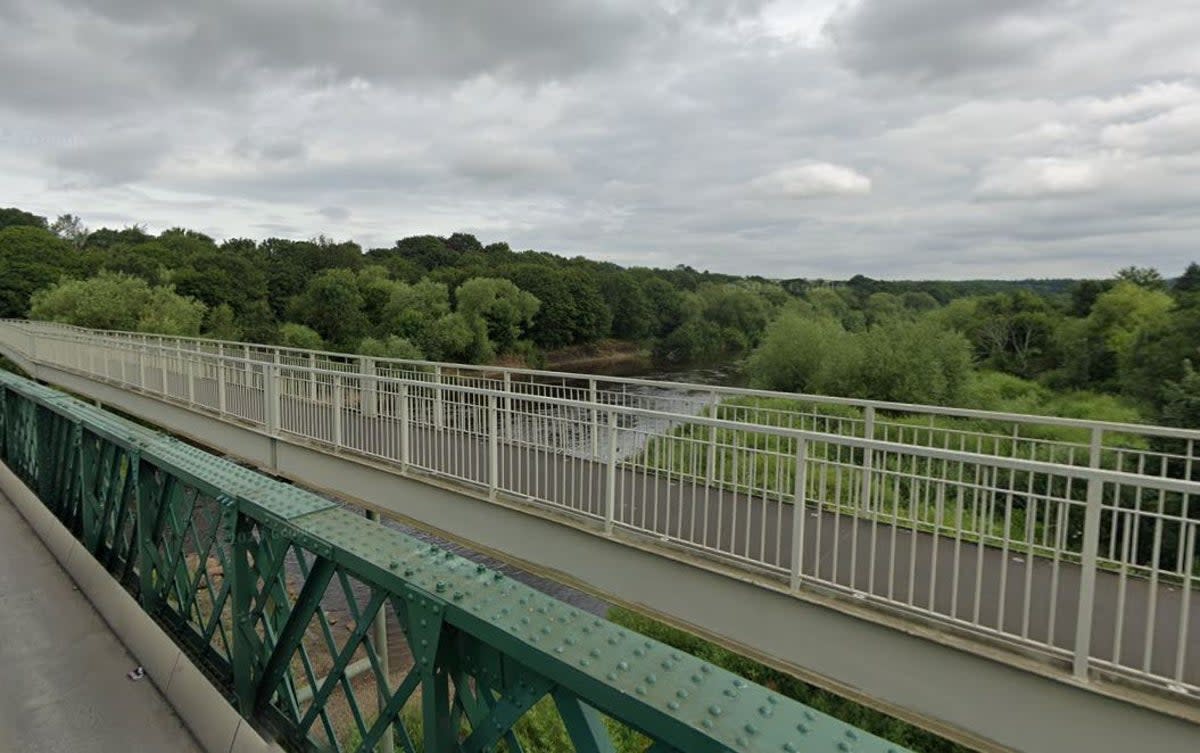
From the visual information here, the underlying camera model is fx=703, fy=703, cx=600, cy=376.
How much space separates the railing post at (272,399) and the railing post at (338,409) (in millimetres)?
1572

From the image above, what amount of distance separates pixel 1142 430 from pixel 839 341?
29.5 meters

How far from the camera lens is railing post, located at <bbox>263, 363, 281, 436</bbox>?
9797mm

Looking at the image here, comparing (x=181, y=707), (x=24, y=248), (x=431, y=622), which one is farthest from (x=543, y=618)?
(x=24, y=248)

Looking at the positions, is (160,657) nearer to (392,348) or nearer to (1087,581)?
(1087,581)

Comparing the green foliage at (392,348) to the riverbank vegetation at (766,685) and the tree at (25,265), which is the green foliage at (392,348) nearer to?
the tree at (25,265)

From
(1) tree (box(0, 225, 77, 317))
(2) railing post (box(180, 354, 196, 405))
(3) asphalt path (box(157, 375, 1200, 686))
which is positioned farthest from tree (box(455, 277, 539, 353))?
(3) asphalt path (box(157, 375, 1200, 686))

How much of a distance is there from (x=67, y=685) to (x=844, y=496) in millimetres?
8671

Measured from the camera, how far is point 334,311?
55.9 m

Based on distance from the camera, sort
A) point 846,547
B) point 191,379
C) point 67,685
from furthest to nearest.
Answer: point 191,379
point 846,547
point 67,685

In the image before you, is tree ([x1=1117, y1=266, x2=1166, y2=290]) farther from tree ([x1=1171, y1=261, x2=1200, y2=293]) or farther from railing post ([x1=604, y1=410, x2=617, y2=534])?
railing post ([x1=604, y1=410, x2=617, y2=534])

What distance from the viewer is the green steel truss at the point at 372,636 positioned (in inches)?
50.5

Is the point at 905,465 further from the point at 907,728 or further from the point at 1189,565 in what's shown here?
the point at 1189,565

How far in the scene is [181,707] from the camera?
3.03 meters

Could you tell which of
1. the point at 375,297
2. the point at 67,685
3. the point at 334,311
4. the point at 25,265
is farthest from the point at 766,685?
the point at 25,265
